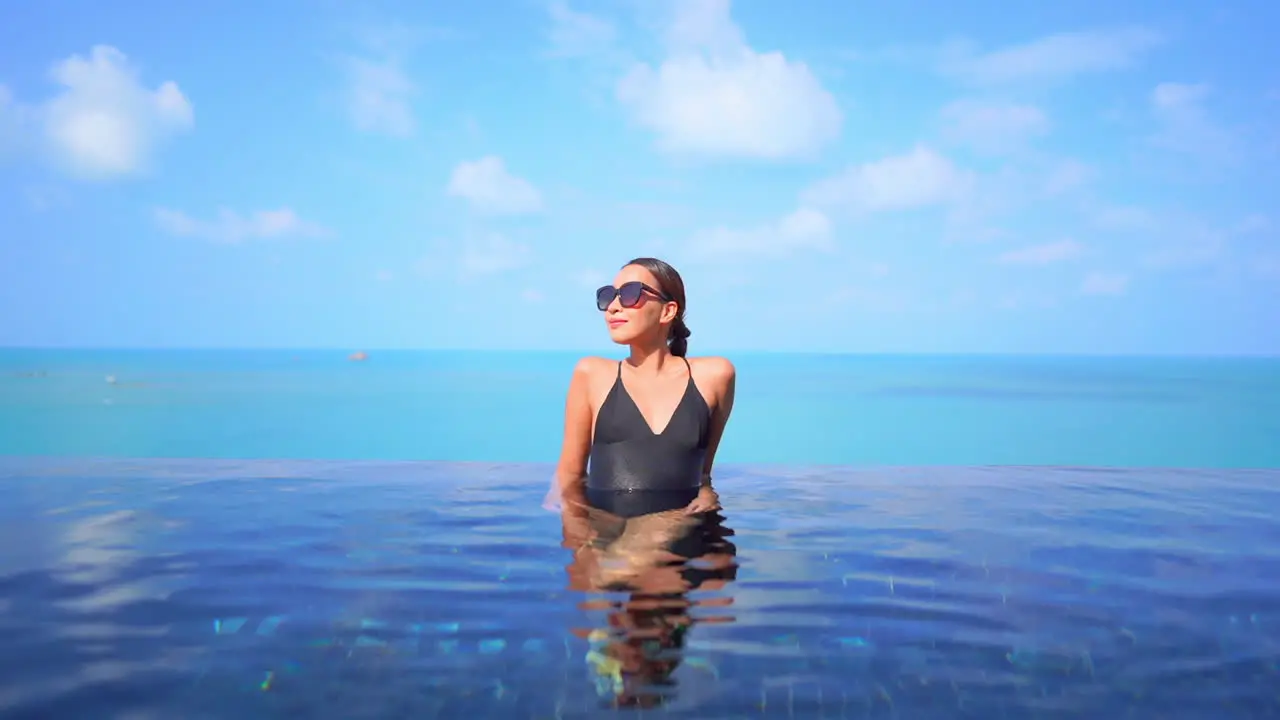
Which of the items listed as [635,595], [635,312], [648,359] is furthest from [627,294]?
[635,595]

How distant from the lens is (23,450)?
63.7 feet

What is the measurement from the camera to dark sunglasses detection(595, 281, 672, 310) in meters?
5.37

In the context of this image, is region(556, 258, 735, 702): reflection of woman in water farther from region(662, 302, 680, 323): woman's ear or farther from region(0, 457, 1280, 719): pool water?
region(0, 457, 1280, 719): pool water

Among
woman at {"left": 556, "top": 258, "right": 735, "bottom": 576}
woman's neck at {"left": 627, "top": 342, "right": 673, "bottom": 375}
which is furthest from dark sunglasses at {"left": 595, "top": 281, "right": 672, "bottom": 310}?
woman's neck at {"left": 627, "top": 342, "right": 673, "bottom": 375}

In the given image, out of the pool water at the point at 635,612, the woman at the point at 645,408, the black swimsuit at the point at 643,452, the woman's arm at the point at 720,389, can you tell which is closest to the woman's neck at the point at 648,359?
the woman at the point at 645,408

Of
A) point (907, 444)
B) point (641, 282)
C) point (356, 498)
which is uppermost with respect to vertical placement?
point (641, 282)

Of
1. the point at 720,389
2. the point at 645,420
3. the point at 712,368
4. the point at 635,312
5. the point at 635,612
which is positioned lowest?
the point at 635,612

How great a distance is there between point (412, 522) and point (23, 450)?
17.7m

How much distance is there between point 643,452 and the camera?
5.54m

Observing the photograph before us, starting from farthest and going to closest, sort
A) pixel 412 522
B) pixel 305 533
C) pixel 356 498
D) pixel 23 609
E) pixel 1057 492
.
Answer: pixel 1057 492
pixel 356 498
pixel 412 522
pixel 305 533
pixel 23 609

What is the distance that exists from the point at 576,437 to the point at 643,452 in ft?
1.52

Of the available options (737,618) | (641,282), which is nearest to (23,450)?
(641,282)

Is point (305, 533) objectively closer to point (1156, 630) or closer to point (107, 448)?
point (1156, 630)

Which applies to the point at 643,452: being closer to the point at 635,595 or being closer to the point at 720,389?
the point at 720,389
